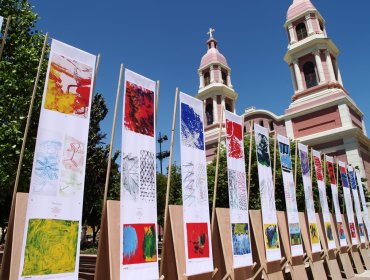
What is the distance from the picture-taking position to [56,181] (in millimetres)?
4188

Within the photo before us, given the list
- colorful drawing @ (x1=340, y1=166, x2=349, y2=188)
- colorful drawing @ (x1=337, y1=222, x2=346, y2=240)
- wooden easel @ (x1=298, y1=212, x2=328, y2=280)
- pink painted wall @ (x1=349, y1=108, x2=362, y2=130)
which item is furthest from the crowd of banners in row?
pink painted wall @ (x1=349, y1=108, x2=362, y2=130)

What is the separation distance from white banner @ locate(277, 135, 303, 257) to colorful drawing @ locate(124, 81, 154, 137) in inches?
176

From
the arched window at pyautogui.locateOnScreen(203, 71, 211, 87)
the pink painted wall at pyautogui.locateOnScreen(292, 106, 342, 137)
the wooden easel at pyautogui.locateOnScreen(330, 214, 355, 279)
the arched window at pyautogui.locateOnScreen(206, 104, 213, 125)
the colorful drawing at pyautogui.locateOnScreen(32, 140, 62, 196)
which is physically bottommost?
the wooden easel at pyautogui.locateOnScreen(330, 214, 355, 279)

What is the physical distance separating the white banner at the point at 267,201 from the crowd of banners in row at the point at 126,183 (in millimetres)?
35

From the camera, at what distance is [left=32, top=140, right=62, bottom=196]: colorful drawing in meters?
4.03

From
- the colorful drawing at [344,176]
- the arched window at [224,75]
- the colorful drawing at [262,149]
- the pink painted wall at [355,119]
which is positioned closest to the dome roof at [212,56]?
the arched window at [224,75]

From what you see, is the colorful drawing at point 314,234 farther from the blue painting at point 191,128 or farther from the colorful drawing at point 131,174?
the colorful drawing at point 131,174

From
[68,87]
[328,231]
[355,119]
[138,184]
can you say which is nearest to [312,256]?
[328,231]

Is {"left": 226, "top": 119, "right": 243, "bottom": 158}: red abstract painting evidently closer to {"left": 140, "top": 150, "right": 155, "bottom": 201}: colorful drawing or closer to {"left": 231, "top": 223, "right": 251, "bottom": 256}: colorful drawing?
{"left": 231, "top": 223, "right": 251, "bottom": 256}: colorful drawing

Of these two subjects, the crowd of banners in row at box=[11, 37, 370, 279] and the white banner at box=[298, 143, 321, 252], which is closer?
the crowd of banners in row at box=[11, 37, 370, 279]

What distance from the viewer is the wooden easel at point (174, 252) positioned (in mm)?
5289

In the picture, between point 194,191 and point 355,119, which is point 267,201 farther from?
point 355,119

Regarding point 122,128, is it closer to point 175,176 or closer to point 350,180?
point 350,180

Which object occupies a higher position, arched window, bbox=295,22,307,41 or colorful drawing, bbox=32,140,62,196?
arched window, bbox=295,22,307,41
